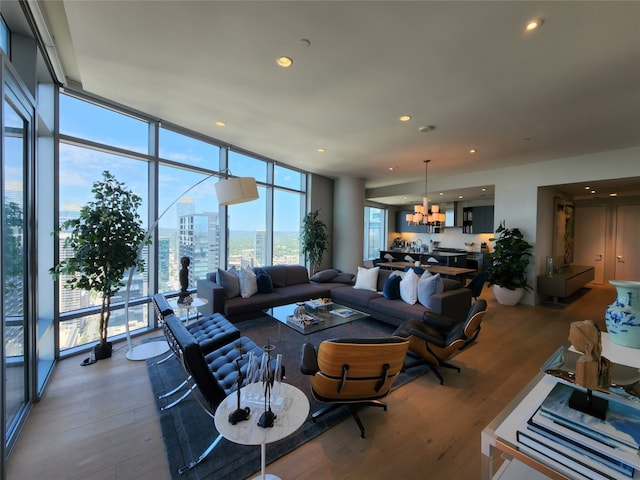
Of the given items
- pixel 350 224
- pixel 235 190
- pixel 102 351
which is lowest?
pixel 102 351

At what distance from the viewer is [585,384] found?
0.79 m

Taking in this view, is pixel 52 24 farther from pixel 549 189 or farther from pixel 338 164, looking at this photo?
pixel 549 189

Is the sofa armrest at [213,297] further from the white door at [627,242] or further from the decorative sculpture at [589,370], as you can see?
the white door at [627,242]

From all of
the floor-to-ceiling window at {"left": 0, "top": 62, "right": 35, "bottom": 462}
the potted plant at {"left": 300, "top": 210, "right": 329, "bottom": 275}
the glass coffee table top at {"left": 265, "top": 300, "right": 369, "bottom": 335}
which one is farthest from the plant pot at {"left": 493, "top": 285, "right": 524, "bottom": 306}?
the floor-to-ceiling window at {"left": 0, "top": 62, "right": 35, "bottom": 462}

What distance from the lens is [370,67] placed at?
8.08 feet

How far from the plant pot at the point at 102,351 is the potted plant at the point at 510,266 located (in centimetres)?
669

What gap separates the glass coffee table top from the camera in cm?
311

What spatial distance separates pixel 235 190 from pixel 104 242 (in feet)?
5.34

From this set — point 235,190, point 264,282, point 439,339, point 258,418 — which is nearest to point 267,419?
point 258,418

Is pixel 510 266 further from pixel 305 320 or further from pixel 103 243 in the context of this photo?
pixel 103 243

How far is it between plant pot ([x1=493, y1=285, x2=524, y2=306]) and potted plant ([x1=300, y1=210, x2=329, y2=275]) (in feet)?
13.1

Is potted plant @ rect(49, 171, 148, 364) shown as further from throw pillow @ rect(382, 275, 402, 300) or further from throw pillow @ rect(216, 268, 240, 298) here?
throw pillow @ rect(382, 275, 402, 300)

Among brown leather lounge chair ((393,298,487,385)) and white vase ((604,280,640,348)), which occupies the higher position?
white vase ((604,280,640,348))

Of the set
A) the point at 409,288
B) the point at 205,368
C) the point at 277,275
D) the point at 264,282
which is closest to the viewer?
the point at 205,368
